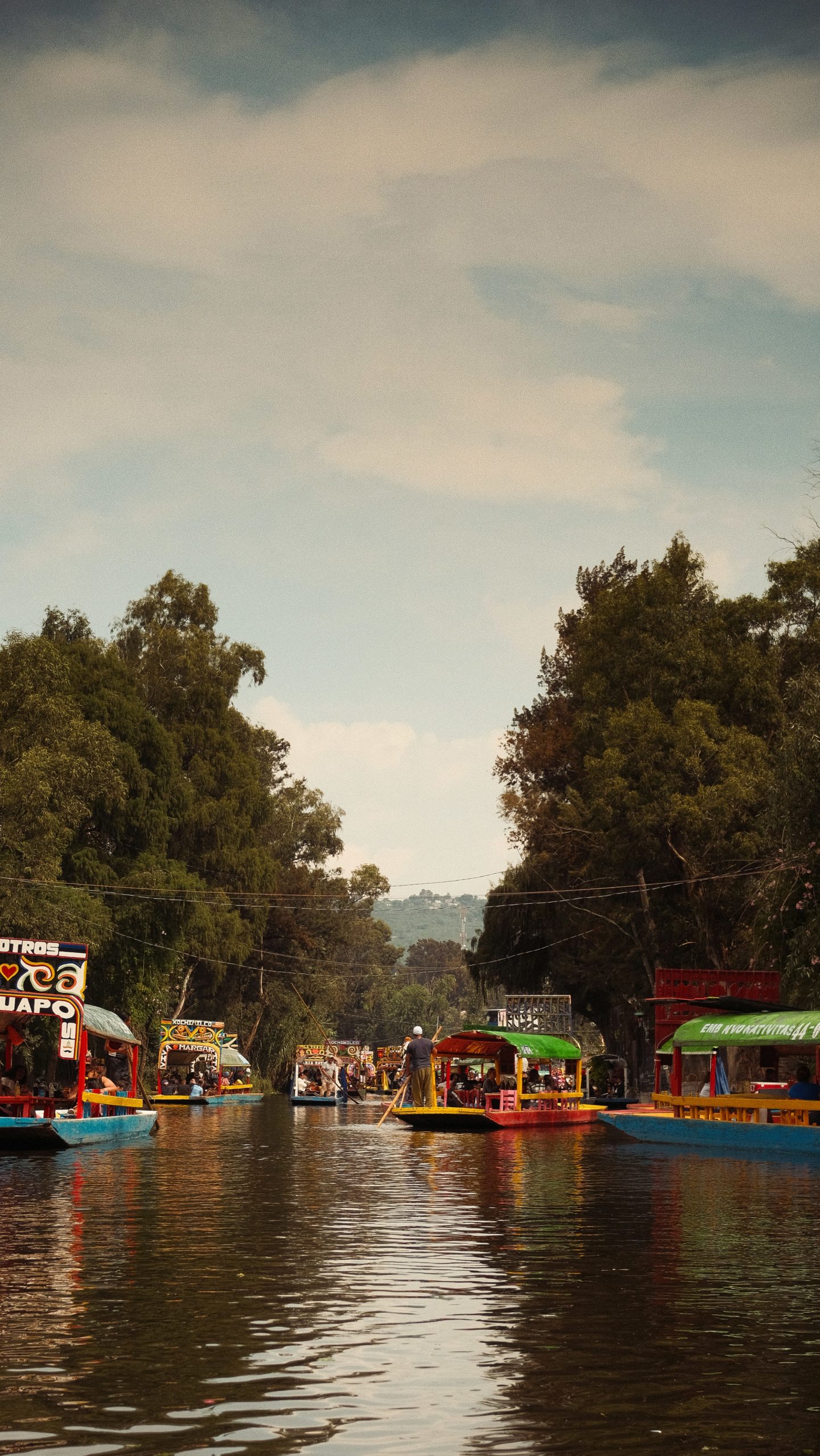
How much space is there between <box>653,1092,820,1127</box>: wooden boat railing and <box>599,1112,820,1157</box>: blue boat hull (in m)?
0.24

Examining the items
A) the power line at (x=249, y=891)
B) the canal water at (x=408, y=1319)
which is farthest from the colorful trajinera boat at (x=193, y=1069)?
the canal water at (x=408, y=1319)

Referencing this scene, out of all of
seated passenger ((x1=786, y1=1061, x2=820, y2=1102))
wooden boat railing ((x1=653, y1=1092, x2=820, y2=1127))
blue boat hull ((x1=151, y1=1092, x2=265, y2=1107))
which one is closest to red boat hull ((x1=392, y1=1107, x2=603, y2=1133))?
wooden boat railing ((x1=653, y1=1092, x2=820, y2=1127))

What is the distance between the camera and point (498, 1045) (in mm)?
46875

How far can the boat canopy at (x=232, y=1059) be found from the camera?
78312 millimetres

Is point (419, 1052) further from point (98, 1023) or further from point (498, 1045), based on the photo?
point (498, 1045)

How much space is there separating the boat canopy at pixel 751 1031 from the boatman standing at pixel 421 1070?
18.8 ft

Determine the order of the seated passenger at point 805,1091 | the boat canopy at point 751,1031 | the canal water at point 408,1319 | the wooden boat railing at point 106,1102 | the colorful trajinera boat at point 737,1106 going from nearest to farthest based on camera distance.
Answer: the canal water at point 408,1319 → the colorful trajinera boat at point 737,1106 → the boat canopy at point 751,1031 → the seated passenger at point 805,1091 → the wooden boat railing at point 106,1102

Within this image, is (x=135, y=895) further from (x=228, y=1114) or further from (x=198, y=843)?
(x=198, y=843)

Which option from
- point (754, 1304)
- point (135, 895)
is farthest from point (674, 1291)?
point (135, 895)

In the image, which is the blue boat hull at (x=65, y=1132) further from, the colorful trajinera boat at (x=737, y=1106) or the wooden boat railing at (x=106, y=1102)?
the colorful trajinera boat at (x=737, y=1106)

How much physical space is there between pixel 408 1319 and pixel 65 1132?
68.1ft

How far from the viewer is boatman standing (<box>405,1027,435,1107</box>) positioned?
127ft

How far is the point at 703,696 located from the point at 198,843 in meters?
25.6

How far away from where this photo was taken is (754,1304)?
Result: 11.8 meters
